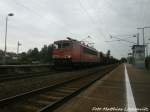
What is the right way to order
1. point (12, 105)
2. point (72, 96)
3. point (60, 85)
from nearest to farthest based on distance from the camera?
point (12, 105) < point (72, 96) < point (60, 85)

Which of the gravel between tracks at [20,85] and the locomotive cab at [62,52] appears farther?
the locomotive cab at [62,52]

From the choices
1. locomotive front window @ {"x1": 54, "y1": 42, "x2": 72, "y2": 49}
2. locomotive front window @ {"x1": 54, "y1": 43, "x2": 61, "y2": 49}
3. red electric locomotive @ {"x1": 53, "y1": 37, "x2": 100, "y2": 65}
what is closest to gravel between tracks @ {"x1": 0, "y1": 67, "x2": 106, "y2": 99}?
red electric locomotive @ {"x1": 53, "y1": 37, "x2": 100, "y2": 65}

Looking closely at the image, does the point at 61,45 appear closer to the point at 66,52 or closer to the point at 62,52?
the point at 62,52

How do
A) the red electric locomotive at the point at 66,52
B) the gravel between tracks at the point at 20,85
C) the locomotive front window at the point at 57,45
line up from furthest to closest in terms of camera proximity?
the locomotive front window at the point at 57,45, the red electric locomotive at the point at 66,52, the gravel between tracks at the point at 20,85

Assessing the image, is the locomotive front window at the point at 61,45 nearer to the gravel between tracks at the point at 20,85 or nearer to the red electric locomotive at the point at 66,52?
the red electric locomotive at the point at 66,52

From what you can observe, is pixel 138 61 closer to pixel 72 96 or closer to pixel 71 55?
pixel 71 55

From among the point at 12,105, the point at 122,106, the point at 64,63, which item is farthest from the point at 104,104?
the point at 64,63

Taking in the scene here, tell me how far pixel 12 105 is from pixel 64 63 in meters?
18.1

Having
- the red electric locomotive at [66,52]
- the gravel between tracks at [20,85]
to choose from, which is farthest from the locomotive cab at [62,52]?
the gravel between tracks at [20,85]

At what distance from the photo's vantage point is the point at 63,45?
25.8m

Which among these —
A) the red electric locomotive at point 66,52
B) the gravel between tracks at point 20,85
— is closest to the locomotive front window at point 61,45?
the red electric locomotive at point 66,52

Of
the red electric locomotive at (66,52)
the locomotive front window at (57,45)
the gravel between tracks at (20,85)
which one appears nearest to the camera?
the gravel between tracks at (20,85)

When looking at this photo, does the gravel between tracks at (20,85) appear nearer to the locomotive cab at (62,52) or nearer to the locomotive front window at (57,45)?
the locomotive cab at (62,52)

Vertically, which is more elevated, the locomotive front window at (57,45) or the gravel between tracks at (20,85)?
the locomotive front window at (57,45)
